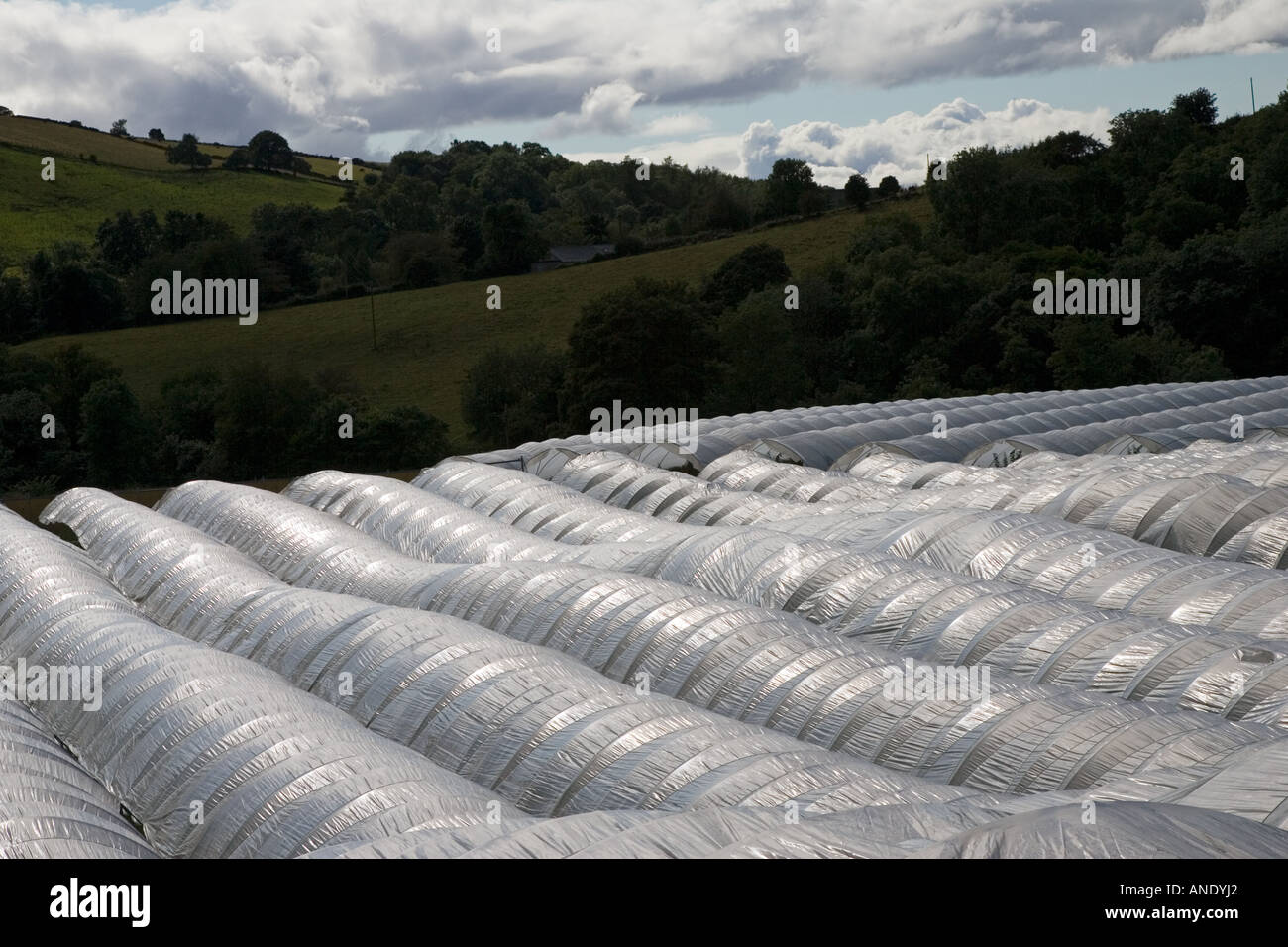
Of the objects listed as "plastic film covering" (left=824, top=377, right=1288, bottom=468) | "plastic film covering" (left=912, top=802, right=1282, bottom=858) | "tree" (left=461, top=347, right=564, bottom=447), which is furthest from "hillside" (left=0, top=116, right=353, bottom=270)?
"plastic film covering" (left=912, top=802, right=1282, bottom=858)

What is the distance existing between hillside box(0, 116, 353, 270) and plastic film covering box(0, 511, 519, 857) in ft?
234

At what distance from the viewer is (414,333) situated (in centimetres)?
7419

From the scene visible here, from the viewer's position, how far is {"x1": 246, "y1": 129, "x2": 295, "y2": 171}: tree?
109250mm

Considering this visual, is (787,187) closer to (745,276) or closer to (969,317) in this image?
(745,276)

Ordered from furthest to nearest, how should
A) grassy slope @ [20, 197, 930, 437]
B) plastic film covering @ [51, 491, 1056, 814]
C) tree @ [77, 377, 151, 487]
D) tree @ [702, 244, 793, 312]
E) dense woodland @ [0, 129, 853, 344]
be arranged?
dense woodland @ [0, 129, 853, 344]
tree @ [702, 244, 793, 312]
grassy slope @ [20, 197, 930, 437]
tree @ [77, 377, 151, 487]
plastic film covering @ [51, 491, 1056, 814]

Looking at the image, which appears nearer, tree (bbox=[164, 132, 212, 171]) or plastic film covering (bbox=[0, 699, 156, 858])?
plastic film covering (bbox=[0, 699, 156, 858])

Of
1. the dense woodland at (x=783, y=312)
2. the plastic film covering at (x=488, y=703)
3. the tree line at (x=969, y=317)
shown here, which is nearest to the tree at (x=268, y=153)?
the dense woodland at (x=783, y=312)

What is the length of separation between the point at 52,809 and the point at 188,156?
4169 inches

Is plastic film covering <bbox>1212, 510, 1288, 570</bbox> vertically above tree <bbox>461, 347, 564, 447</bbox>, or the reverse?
tree <bbox>461, 347, 564, 447</bbox>

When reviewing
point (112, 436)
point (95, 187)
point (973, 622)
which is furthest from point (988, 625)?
point (95, 187)

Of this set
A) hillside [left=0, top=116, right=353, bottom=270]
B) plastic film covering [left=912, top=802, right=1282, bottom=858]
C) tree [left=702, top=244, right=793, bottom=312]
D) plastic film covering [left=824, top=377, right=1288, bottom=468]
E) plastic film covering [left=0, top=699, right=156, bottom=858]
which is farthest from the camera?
hillside [left=0, top=116, right=353, bottom=270]

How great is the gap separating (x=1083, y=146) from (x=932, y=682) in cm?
8236

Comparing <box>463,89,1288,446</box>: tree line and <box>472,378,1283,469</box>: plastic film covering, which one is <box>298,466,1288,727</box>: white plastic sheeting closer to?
<box>472,378,1283,469</box>: plastic film covering

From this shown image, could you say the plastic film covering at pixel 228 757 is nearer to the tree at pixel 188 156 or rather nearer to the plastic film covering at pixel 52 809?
the plastic film covering at pixel 52 809
